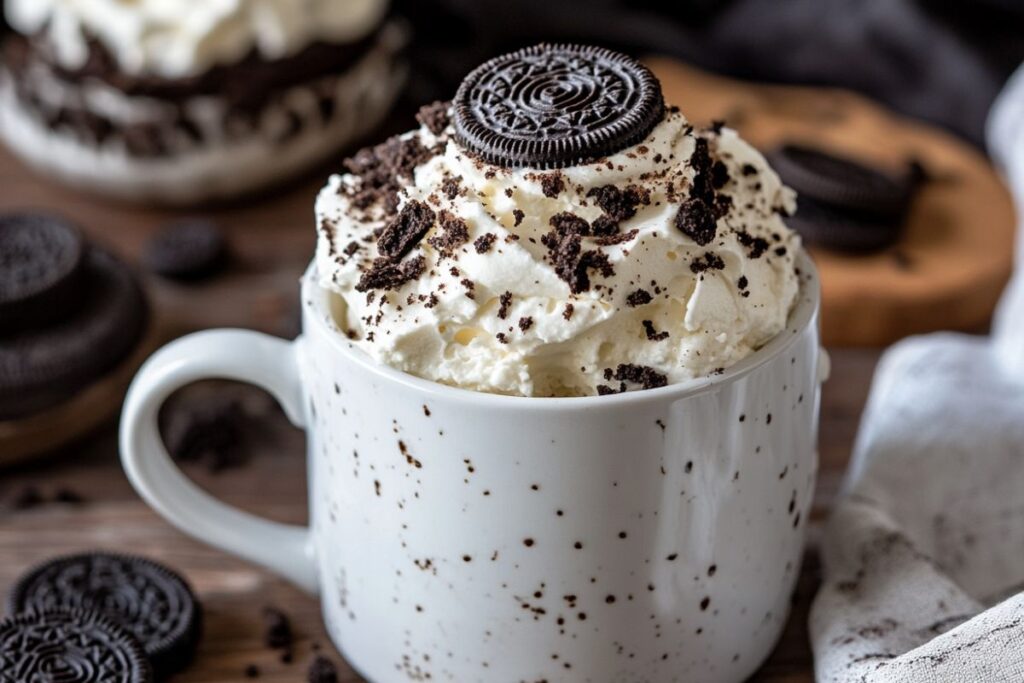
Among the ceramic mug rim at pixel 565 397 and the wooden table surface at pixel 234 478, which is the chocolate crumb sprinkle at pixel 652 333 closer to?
the ceramic mug rim at pixel 565 397

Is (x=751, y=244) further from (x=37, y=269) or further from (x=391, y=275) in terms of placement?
(x=37, y=269)

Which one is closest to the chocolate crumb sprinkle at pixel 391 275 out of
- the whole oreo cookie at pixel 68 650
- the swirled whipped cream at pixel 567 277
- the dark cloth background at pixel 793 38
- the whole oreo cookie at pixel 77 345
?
the swirled whipped cream at pixel 567 277

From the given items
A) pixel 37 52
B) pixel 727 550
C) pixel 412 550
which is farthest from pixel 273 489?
pixel 37 52

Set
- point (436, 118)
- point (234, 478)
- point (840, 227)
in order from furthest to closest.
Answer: point (840, 227), point (234, 478), point (436, 118)

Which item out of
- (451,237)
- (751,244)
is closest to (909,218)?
(751,244)

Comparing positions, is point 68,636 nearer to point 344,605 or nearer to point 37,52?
point 344,605

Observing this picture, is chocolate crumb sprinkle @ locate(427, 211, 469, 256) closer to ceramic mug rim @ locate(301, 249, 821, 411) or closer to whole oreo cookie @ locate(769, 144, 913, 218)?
ceramic mug rim @ locate(301, 249, 821, 411)
